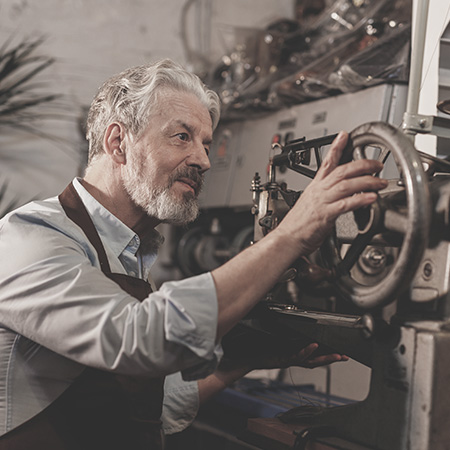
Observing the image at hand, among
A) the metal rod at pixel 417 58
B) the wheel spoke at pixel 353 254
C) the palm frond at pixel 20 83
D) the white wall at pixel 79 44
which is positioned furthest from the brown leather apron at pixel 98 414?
the white wall at pixel 79 44

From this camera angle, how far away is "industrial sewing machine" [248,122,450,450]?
93cm

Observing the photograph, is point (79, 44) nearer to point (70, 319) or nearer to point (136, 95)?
point (136, 95)

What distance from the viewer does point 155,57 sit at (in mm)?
3824

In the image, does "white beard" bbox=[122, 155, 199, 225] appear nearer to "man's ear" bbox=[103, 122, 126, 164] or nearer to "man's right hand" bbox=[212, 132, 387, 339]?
"man's ear" bbox=[103, 122, 126, 164]

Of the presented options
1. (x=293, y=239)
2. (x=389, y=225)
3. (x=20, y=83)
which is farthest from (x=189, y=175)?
(x=20, y=83)

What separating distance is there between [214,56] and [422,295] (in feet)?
10.2

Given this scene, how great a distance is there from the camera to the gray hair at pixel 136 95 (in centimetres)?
152

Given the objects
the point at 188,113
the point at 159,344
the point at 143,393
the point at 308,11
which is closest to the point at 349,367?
the point at 143,393

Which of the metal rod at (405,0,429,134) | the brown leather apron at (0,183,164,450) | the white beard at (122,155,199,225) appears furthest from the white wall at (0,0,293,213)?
the metal rod at (405,0,429,134)

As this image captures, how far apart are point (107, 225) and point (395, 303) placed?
699mm

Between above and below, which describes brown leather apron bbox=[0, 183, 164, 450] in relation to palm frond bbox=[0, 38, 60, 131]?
below

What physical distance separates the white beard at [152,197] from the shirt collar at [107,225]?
0.07 meters

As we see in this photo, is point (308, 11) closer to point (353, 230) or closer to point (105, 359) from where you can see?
point (353, 230)

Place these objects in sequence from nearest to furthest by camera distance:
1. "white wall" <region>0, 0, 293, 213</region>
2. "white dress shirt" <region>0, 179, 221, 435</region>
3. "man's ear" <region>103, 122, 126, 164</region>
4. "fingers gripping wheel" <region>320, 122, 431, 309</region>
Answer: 1. "fingers gripping wheel" <region>320, 122, 431, 309</region>
2. "white dress shirt" <region>0, 179, 221, 435</region>
3. "man's ear" <region>103, 122, 126, 164</region>
4. "white wall" <region>0, 0, 293, 213</region>
